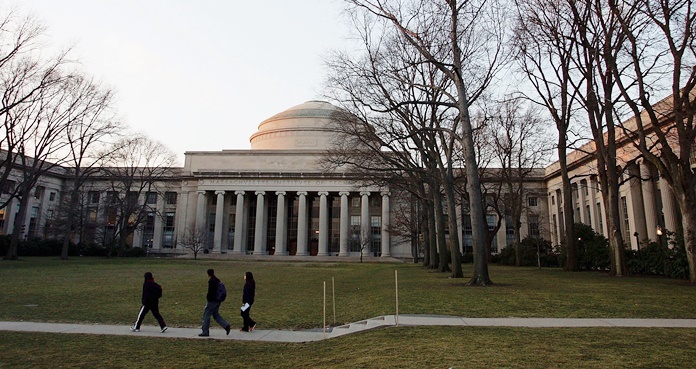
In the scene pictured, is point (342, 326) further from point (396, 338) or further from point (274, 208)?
point (274, 208)

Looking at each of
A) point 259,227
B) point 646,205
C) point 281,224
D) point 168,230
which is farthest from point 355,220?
point 646,205

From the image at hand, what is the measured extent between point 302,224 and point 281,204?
182 inches

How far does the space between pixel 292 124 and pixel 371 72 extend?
6168 cm

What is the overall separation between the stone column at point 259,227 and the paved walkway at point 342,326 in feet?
202

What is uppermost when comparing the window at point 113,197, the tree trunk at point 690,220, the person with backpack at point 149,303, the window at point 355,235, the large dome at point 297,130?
the large dome at point 297,130

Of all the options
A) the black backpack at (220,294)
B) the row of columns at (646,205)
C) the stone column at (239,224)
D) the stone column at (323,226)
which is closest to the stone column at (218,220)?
the stone column at (239,224)

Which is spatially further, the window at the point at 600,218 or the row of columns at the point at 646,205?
the window at the point at 600,218

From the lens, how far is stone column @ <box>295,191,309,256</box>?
72250mm

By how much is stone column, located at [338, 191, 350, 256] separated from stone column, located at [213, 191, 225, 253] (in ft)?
61.3

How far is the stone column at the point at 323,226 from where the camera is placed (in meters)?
72.0

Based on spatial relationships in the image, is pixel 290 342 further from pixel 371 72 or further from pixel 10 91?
pixel 10 91

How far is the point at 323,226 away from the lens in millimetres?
73000

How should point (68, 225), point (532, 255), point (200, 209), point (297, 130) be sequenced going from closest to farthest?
point (68, 225) < point (532, 255) < point (200, 209) < point (297, 130)

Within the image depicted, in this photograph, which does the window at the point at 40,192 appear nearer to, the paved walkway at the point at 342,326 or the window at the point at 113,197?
the window at the point at 113,197
